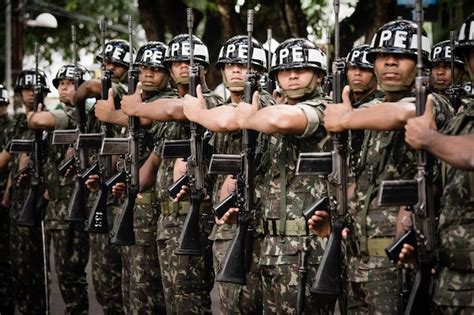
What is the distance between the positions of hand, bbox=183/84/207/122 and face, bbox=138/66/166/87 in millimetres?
1223

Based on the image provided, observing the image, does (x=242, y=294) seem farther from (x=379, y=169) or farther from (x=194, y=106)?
(x=379, y=169)

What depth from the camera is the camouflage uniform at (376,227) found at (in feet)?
21.7

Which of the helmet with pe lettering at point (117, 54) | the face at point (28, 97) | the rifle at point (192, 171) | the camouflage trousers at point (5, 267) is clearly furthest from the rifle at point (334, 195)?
the camouflage trousers at point (5, 267)

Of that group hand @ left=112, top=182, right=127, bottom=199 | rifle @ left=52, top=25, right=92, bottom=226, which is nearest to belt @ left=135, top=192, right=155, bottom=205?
hand @ left=112, top=182, right=127, bottom=199

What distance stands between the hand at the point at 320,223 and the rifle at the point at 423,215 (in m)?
1.04

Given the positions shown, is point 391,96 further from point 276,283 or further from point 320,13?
point 320,13

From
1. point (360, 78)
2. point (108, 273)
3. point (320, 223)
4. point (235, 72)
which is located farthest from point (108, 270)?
point (320, 223)

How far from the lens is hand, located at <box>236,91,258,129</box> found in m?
7.49

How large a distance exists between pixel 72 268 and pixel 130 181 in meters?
1.93

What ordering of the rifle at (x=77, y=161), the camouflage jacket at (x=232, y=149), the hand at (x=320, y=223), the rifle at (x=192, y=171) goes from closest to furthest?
the hand at (x=320, y=223)
the camouflage jacket at (x=232, y=149)
the rifle at (x=192, y=171)
the rifle at (x=77, y=161)

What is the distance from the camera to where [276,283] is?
7.39 metres

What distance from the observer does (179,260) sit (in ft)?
28.9

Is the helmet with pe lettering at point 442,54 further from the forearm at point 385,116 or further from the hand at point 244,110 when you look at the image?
the forearm at point 385,116

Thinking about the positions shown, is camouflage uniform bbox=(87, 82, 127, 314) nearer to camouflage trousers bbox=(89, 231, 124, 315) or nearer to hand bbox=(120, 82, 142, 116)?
camouflage trousers bbox=(89, 231, 124, 315)
